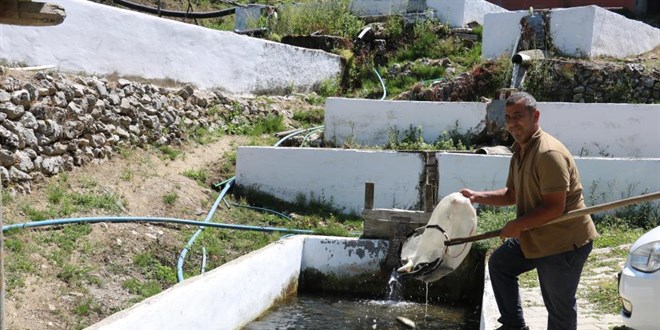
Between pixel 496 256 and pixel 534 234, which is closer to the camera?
pixel 534 234

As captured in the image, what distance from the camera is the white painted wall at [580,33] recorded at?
15211mm

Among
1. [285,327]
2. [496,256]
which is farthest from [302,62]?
[496,256]

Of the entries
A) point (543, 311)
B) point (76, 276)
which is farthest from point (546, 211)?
point (76, 276)

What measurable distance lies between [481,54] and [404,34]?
2582mm

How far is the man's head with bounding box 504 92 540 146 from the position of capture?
450 centimetres

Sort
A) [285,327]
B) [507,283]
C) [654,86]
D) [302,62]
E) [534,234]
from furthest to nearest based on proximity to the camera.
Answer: [302,62]
[654,86]
[285,327]
[507,283]
[534,234]

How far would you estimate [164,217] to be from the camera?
9.15m

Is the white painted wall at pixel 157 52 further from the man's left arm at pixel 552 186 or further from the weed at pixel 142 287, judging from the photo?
the man's left arm at pixel 552 186

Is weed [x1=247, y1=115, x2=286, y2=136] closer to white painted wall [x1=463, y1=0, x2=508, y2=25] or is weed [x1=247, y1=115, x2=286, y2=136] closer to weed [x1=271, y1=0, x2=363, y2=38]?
weed [x1=271, y1=0, x2=363, y2=38]

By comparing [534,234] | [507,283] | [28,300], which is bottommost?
[28,300]

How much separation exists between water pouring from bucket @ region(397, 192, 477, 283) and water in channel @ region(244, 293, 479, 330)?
166 centimetres

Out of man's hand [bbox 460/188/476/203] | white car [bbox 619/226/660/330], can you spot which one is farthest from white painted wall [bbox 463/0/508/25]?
white car [bbox 619/226/660/330]

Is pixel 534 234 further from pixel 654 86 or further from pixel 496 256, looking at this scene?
pixel 654 86

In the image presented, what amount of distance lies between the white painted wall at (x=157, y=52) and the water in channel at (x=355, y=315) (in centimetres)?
451
